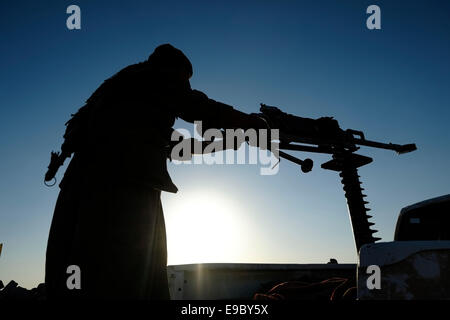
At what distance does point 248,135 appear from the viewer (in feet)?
5.96

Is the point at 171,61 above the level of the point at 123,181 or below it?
above

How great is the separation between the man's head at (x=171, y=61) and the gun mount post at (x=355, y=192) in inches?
126

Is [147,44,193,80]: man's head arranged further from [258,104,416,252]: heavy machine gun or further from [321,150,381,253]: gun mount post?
[321,150,381,253]: gun mount post

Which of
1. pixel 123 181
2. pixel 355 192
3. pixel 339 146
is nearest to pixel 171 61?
pixel 123 181

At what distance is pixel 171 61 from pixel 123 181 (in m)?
0.72

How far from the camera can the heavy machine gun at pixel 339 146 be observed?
3.63m

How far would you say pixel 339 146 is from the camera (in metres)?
4.42

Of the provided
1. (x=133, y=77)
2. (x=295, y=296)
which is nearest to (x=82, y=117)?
(x=133, y=77)

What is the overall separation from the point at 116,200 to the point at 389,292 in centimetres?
129

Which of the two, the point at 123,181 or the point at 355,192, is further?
the point at 355,192

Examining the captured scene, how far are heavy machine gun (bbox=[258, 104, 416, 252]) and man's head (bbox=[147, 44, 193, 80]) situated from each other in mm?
1437

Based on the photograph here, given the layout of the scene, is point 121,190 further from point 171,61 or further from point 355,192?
point 355,192

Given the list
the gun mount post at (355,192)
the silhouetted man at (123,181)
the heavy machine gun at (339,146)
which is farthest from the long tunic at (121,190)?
the gun mount post at (355,192)

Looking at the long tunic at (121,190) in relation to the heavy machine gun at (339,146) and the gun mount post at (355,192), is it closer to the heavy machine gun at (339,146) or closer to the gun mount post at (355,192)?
the heavy machine gun at (339,146)
